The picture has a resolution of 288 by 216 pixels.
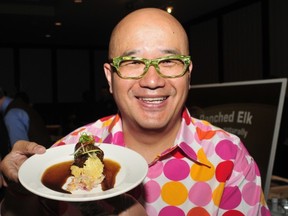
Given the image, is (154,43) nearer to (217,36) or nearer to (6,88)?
(217,36)

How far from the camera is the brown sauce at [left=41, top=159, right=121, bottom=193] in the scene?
1189mm

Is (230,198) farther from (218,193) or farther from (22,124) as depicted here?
(22,124)

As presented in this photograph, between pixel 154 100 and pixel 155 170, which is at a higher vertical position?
pixel 154 100

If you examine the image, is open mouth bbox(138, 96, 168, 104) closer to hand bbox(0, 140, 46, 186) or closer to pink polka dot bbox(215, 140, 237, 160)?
pink polka dot bbox(215, 140, 237, 160)

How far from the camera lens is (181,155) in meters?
1.68

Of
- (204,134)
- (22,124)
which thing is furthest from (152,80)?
(22,124)

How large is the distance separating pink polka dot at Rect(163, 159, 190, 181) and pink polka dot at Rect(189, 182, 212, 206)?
3.0 inches

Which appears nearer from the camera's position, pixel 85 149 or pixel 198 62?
pixel 85 149

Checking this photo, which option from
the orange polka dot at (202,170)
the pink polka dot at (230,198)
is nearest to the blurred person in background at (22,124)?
the orange polka dot at (202,170)

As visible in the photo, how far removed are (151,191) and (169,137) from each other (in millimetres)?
277

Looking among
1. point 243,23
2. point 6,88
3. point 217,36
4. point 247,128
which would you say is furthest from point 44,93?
point 247,128

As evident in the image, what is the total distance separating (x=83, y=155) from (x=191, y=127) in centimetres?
60

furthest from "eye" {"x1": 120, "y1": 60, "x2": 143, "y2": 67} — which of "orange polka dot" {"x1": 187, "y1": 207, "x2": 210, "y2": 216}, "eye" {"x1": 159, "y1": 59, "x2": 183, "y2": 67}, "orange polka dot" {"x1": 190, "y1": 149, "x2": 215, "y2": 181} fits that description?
"orange polka dot" {"x1": 187, "y1": 207, "x2": 210, "y2": 216}

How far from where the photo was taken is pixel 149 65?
148 cm
